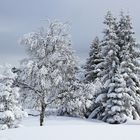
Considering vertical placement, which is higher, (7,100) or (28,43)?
(28,43)

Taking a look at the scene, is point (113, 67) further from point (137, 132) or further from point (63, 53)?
point (137, 132)

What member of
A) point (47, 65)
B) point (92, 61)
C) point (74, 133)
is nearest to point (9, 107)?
point (47, 65)

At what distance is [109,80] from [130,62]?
9.20ft

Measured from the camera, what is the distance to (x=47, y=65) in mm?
34250

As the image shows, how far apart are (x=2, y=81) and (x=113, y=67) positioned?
42.5 feet

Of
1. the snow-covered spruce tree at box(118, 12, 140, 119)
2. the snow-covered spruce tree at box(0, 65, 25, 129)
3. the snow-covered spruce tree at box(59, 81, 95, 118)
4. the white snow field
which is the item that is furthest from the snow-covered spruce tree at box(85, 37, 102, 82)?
the white snow field

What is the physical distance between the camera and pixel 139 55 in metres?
42.4

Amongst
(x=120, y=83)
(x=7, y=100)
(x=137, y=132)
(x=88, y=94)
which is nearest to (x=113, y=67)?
(x=120, y=83)

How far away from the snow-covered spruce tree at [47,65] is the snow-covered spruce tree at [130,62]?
7620 mm

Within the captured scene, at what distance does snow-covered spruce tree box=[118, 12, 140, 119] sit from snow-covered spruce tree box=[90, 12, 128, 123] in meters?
0.64

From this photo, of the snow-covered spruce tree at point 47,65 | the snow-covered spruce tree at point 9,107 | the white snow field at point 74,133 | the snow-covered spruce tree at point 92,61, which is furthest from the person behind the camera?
the snow-covered spruce tree at point 92,61

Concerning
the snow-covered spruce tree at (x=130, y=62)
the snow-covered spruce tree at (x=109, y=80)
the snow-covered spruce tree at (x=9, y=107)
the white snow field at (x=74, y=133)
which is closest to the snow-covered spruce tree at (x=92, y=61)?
the snow-covered spruce tree at (x=109, y=80)

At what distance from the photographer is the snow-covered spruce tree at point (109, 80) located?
39.5 m

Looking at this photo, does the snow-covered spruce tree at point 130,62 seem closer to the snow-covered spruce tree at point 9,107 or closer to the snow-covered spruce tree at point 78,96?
the snow-covered spruce tree at point 78,96
